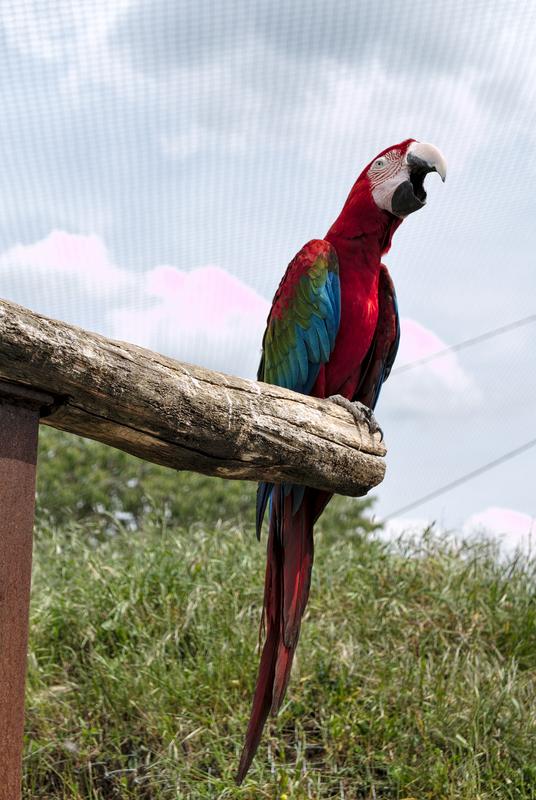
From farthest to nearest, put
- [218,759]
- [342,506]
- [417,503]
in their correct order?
[342,506], [417,503], [218,759]

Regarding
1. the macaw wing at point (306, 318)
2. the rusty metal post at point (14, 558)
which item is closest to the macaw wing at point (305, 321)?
the macaw wing at point (306, 318)

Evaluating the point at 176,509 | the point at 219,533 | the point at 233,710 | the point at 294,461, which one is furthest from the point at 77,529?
the point at 294,461

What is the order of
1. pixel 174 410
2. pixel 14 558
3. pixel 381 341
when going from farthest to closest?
1. pixel 381 341
2. pixel 174 410
3. pixel 14 558

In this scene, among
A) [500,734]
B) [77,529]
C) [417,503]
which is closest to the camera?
[500,734]

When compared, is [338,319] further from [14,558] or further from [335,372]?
[14,558]

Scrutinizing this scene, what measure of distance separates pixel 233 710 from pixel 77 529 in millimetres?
1538

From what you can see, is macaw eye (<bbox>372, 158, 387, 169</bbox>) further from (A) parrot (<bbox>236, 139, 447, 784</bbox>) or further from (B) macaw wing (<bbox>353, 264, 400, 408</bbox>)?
(B) macaw wing (<bbox>353, 264, 400, 408</bbox>)

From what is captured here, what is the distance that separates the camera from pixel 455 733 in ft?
7.84

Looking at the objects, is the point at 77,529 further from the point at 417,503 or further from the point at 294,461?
Answer: the point at 294,461

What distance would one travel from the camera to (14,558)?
1.28 meters

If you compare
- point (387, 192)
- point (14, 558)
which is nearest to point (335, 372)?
point (387, 192)

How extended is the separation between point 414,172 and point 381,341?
41 cm

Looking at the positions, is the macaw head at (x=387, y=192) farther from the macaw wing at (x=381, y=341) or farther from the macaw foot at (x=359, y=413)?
the macaw foot at (x=359, y=413)

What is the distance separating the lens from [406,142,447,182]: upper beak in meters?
1.91
